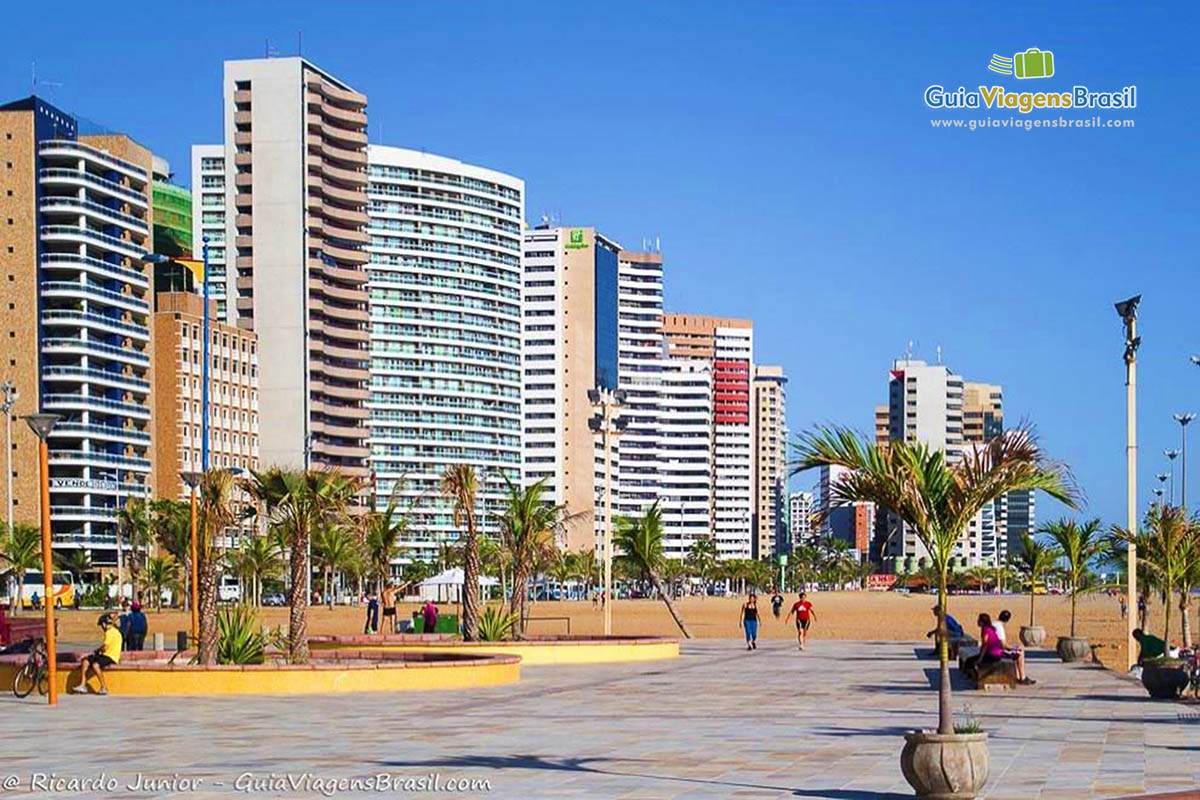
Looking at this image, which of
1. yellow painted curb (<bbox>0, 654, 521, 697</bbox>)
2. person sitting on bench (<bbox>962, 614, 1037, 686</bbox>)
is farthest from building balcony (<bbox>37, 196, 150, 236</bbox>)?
person sitting on bench (<bbox>962, 614, 1037, 686</bbox>)

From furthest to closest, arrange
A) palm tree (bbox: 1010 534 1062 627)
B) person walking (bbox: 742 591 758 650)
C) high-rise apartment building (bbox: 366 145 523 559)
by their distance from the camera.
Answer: high-rise apartment building (bbox: 366 145 523 559)
palm tree (bbox: 1010 534 1062 627)
person walking (bbox: 742 591 758 650)

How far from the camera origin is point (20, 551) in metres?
95.6

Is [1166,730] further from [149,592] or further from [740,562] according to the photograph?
[740,562]

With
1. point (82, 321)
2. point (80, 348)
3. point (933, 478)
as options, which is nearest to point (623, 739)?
point (933, 478)

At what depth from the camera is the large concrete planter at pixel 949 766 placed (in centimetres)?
1313

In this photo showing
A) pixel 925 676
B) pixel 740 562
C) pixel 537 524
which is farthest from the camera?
pixel 740 562

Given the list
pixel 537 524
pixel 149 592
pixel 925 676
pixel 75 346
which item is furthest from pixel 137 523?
pixel 925 676

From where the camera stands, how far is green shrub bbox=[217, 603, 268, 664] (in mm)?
27672

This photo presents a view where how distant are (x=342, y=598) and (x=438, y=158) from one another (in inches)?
2170

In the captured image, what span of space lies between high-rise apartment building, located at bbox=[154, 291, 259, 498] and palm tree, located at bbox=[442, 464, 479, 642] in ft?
265

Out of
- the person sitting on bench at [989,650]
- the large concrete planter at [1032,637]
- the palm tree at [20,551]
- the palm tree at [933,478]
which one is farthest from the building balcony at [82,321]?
the palm tree at [933,478]

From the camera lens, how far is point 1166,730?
19.0 meters

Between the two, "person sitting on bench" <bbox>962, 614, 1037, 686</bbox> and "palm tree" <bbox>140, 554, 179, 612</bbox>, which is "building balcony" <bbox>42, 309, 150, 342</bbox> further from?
"person sitting on bench" <bbox>962, 614, 1037, 686</bbox>

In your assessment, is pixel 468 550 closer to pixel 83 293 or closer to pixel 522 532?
pixel 522 532
